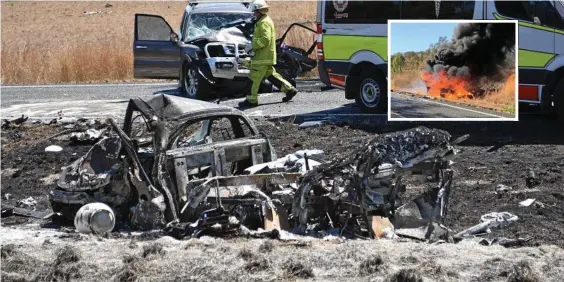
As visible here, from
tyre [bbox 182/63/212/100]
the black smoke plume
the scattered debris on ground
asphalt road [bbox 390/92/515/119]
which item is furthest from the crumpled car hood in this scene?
the scattered debris on ground

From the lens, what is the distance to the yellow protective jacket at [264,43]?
16688 millimetres

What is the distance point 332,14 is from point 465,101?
428 cm

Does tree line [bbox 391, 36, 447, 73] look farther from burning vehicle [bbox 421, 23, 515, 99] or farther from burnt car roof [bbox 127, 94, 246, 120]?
burnt car roof [bbox 127, 94, 246, 120]

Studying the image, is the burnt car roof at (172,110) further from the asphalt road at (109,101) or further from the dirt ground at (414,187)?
the asphalt road at (109,101)

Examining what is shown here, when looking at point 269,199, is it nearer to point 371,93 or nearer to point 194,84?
point 371,93

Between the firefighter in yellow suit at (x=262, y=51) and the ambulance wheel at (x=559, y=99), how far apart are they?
5.22m

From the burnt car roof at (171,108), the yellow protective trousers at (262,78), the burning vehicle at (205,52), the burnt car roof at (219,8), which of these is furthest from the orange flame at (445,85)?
the burnt car roof at (219,8)

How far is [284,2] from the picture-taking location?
178 ft

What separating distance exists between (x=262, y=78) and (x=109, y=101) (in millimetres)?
4096

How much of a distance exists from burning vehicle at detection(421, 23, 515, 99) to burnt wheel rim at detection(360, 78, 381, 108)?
11.4ft

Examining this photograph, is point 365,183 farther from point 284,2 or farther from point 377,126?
point 284,2

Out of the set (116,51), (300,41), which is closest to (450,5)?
(300,41)

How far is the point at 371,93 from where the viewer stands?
52.9 ft

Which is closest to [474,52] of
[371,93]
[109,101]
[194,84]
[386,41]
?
[386,41]
